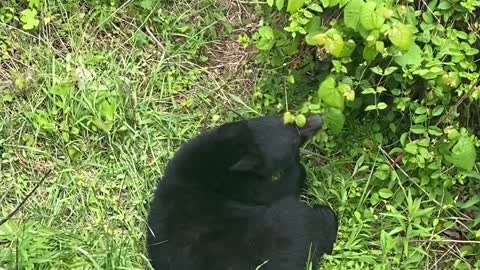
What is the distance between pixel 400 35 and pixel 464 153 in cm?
70

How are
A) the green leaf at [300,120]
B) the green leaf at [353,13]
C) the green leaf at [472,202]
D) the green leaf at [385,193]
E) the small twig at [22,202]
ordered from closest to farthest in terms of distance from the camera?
the green leaf at [353,13]
the small twig at [22,202]
the green leaf at [300,120]
the green leaf at [472,202]
the green leaf at [385,193]

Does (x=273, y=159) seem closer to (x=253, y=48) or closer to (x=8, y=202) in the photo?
(x=253, y=48)

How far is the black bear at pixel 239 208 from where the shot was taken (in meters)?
4.41

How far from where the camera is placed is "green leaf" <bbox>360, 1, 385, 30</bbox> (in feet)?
14.1

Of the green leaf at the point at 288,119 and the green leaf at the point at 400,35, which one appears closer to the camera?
the green leaf at the point at 400,35

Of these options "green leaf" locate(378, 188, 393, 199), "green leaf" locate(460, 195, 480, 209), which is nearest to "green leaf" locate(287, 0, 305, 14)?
"green leaf" locate(378, 188, 393, 199)

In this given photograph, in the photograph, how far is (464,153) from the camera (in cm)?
457

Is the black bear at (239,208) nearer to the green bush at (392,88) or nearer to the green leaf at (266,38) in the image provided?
the green bush at (392,88)

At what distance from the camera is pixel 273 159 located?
4660 mm

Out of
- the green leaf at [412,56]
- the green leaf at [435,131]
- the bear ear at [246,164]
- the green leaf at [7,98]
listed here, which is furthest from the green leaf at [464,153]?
the green leaf at [7,98]

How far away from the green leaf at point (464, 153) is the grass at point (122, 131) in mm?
337

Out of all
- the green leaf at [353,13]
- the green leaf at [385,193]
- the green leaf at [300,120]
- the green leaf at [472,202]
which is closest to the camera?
the green leaf at [353,13]

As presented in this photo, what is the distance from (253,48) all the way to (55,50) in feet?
3.73

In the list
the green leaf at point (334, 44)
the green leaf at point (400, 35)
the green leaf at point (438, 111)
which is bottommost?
the green leaf at point (438, 111)
